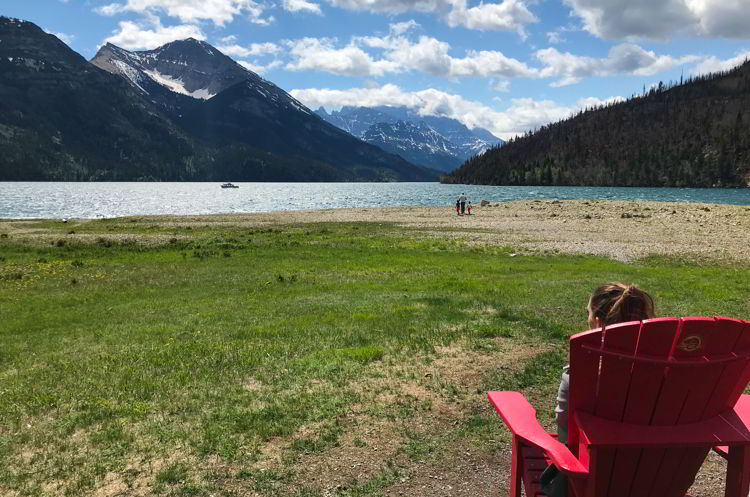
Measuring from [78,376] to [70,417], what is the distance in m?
2.16

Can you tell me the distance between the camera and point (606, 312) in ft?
14.2

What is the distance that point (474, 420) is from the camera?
792 centimetres

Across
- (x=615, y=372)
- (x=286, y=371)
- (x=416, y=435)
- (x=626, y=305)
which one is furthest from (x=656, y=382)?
(x=286, y=371)

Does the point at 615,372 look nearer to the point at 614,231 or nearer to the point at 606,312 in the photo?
the point at 606,312

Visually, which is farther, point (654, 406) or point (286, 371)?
point (286, 371)

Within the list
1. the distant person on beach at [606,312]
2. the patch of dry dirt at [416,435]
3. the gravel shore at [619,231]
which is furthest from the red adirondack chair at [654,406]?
the gravel shore at [619,231]

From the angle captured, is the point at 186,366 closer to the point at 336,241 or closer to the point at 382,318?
the point at 382,318

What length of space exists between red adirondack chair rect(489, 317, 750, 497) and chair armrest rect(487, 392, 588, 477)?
14 millimetres

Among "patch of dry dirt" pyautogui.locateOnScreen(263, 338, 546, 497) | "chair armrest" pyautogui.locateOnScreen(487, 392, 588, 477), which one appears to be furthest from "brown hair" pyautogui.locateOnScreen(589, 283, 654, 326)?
"patch of dry dirt" pyautogui.locateOnScreen(263, 338, 546, 497)

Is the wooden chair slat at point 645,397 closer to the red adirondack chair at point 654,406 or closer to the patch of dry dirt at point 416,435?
the red adirondack chair at point 654,406

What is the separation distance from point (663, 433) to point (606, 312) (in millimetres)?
992

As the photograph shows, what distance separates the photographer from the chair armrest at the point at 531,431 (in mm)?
3947

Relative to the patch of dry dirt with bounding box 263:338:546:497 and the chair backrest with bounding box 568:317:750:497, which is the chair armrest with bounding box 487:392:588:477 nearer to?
the chair backrest with bounding box 568:317:750:497

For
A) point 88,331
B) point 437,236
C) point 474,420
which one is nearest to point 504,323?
point 474,420
